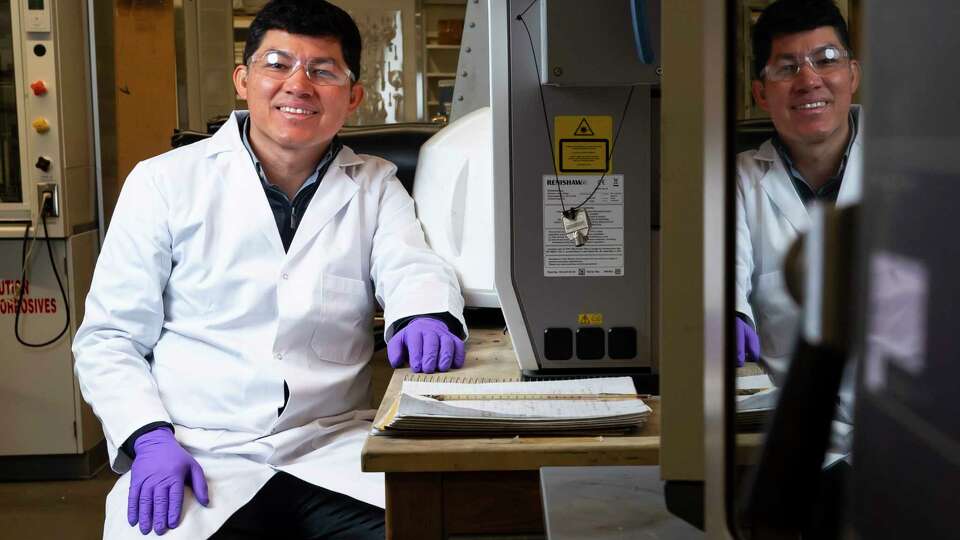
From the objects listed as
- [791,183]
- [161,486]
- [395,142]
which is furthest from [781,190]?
[395,142]

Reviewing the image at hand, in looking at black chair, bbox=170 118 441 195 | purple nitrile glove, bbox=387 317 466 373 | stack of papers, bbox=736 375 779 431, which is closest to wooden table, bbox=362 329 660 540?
→ purple nitrile glove, bbox=387 317 466 373

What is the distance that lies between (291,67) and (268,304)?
0.47 metres

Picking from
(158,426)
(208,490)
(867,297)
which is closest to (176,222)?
(158,426)

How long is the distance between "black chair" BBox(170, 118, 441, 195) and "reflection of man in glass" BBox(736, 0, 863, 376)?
1.89 metres

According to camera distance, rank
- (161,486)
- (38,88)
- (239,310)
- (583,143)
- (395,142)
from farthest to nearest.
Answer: (38,88)
(395,142)
(239,310)
(161,486)
(583,143)

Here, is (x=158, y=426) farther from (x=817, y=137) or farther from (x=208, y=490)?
(x=817, y=137)

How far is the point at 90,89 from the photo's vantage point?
3.37m

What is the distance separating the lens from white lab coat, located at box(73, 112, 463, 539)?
5.75 ft

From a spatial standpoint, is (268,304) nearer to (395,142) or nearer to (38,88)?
(395,142)

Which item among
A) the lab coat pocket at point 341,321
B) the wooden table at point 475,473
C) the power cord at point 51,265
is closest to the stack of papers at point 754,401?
the wooden table at point 475,473

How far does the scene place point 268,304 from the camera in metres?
1.85

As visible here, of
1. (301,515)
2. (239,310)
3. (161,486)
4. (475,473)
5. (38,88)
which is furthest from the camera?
(38,88)

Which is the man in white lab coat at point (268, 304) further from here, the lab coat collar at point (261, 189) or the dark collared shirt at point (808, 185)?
the dark collared shirt at point (808, 185)

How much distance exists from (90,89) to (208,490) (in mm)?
2201
